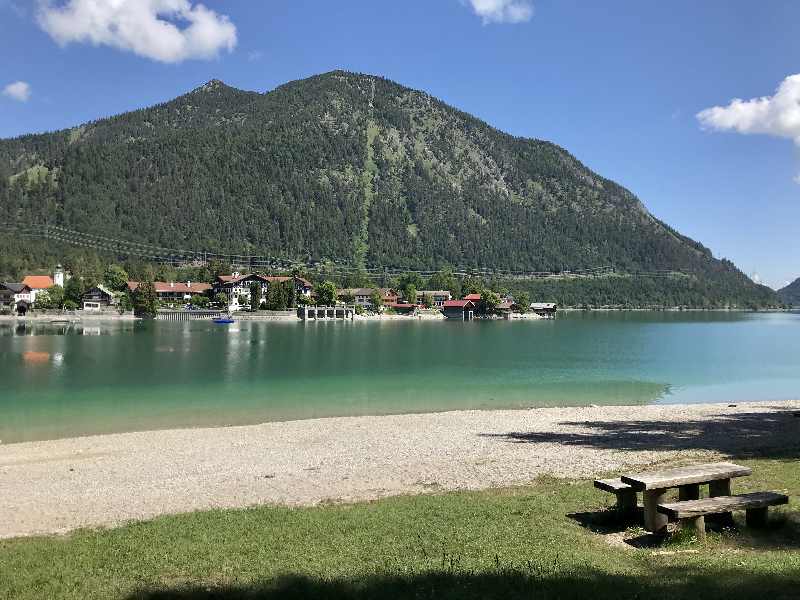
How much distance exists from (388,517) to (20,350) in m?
67.4

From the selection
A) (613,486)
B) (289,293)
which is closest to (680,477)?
(613,486)

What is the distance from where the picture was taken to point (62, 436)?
81.6 ft

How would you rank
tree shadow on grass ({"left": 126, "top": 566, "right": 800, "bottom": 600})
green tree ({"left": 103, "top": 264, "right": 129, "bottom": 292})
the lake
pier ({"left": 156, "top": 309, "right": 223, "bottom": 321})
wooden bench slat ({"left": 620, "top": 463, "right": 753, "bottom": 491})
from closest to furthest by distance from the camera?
1. tree shadow on grass ({"left": 126, "top": 566, "right": 800, "bottom": 600})
2. wooden bench slat ({"left": 620, "top": 463, "right": 753, "bottom": 491})
3. the lake
4. pier ({"left": 156, "top": 309, "right": 223, "bottom": 321})
5. green tree ({"left": 103, "top": 264, "right": 129, "bottom": 292})

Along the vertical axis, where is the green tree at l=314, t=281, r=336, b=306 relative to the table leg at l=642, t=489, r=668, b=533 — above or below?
above

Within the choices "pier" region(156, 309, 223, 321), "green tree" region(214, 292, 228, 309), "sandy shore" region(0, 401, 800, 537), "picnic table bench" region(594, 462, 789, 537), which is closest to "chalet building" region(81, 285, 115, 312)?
"pier" region(156, 309, 223, 321)

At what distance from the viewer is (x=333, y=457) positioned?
19.3 m

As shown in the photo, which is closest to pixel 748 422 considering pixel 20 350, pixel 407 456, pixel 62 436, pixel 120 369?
pixel 407 456

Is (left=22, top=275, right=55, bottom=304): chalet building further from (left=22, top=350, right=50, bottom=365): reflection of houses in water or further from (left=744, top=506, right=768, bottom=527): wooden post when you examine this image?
(left=744, top=506, right=768, bottom=527): wooden post

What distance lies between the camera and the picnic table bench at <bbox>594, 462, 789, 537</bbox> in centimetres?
951

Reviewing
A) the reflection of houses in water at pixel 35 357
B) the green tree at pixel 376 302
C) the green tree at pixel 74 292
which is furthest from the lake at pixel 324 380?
the green tree at pixel 376 302

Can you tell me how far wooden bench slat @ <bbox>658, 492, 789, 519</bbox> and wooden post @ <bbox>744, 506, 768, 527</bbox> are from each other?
0.14 metres

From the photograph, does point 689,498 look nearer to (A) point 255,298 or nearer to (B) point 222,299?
(A) point 255,298

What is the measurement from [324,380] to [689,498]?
3508 cm

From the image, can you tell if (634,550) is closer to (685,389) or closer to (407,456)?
(407,456)
